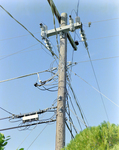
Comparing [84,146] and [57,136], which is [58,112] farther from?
[84,146]

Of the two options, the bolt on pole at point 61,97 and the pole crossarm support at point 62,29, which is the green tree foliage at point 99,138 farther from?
the pole crossarm support at point 62,29

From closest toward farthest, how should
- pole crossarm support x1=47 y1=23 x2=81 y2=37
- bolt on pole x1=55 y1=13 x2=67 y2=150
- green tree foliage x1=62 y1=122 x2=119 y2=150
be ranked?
green tree foliage x1=62 y1=122 x2=119 y2=150, bolt on pole x1=55 y1=13 x2=67 y2=150, pole crossarm support x1=47 y1=23 x2=81 y2=37

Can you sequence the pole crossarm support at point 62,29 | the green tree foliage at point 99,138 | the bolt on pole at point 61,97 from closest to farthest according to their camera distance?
the green tree foliage at point 99,138 → the bolt on pole at point 61,97 → the pole crossarm support at point 62,29

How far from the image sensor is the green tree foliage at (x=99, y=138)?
11.7ft

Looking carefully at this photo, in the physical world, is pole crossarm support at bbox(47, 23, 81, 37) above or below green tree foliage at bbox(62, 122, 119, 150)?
above

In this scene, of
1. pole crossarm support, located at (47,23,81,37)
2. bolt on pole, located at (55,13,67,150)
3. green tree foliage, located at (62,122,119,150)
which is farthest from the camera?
pole crossarm support, located at (47,23,81,37)

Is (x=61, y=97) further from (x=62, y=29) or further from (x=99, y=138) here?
(x=62, y=29)

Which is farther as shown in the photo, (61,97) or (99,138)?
(61,97)

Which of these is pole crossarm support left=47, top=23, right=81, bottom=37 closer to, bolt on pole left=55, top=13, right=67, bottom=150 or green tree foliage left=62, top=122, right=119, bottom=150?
bolt on pole left=55, top=13, right=67, bottom=150

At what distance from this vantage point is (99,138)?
371cm

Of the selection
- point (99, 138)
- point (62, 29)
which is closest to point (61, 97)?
point (99, 138)

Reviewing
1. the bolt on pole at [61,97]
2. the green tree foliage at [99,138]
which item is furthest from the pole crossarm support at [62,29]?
the green tree foliage at [99,138]

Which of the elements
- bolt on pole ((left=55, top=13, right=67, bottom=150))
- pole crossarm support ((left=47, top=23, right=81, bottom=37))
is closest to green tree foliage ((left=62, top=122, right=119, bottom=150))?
bolt on pole ((left=55, top=13, right=67, bottom=150))

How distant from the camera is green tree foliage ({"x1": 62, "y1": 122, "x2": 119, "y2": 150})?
11.7 feet
